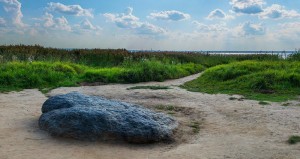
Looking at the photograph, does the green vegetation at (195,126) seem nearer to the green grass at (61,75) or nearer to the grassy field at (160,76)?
the grassy field at (160,76)

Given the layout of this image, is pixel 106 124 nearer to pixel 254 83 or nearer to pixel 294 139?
pixel 294 139

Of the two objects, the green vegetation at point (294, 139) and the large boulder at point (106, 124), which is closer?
the green vegetation at point (294, 139)

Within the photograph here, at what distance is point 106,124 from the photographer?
22.3ft

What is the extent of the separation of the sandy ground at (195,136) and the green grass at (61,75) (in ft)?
10.7

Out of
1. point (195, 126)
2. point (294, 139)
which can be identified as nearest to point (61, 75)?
point (195, 126)

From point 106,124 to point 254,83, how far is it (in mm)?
7745

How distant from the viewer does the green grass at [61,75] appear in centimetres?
1373

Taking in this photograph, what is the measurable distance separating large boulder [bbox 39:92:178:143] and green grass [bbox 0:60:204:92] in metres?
5.84

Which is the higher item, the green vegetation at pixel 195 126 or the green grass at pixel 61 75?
the green grass at pixel 61 75

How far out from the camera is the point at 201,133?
23.9 feet

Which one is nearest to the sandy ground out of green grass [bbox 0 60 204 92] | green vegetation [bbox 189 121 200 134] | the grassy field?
green vegetation [bbox 189 121 200 134]

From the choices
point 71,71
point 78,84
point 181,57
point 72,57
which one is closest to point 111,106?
point 78,84

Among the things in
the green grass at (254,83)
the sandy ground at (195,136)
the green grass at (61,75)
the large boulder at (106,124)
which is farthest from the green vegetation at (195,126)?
the green grass at (61,75)

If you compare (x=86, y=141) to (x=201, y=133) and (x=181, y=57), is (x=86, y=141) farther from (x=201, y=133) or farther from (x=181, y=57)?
(x=181, y=57)
